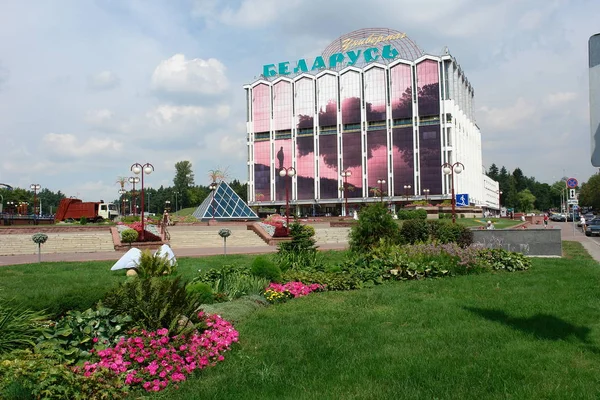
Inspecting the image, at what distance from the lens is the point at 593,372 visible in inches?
185

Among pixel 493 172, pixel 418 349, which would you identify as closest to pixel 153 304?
pixel 418 349

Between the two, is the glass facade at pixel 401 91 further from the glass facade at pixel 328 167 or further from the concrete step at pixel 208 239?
the concrete step at pixel 208 239

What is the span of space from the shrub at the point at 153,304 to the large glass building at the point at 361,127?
241ft

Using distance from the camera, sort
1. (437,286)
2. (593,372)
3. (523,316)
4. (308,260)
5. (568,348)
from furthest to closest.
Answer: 1. (308,260)
2. (437,286)
3. (523,316)
4. (568,348)
5. (593,372)

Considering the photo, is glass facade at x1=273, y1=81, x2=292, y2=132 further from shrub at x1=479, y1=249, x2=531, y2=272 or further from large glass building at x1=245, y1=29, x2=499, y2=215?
shrub at x1=479, y1=249, x2=531, y2=272

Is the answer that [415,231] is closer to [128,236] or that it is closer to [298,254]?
[298,254]

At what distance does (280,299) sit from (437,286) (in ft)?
11.4

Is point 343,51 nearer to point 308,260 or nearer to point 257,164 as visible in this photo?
point 257,164

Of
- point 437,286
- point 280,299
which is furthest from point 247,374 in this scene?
point 437,286

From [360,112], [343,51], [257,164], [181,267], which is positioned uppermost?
[343,51]

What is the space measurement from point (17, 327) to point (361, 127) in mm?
83606

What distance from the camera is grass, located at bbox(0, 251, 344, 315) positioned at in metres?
5.65

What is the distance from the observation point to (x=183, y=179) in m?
126

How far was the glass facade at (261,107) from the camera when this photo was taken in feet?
308
